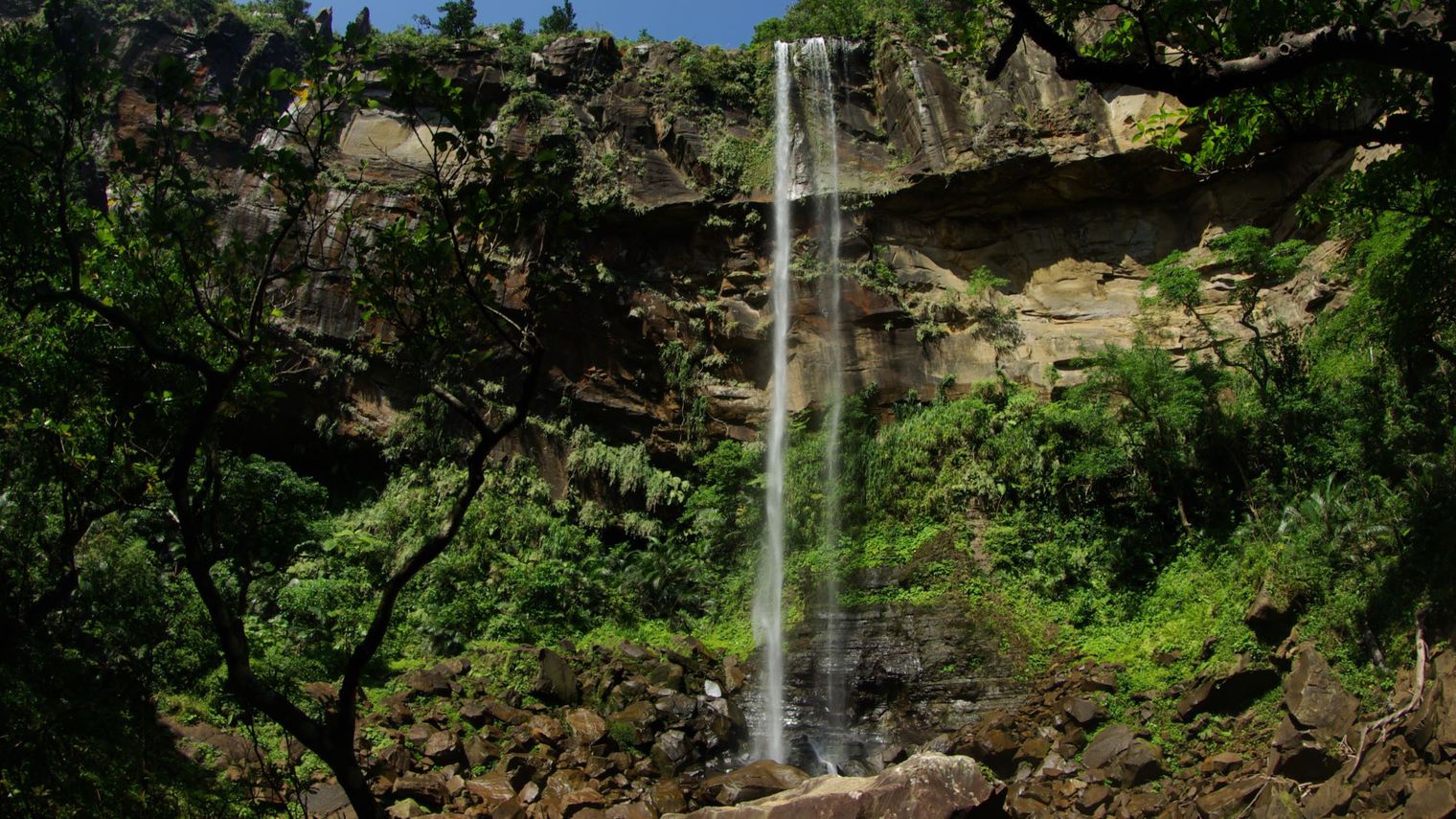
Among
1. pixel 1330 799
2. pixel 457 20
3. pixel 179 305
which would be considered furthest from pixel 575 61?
pixel 1330 799

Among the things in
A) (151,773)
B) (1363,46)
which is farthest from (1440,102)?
(151,773)

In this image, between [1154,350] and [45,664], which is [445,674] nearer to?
[45,664]

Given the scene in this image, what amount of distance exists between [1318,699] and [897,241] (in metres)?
13.0

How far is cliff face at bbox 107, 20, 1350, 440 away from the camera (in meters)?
18.5

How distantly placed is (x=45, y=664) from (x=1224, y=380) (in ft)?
50.4

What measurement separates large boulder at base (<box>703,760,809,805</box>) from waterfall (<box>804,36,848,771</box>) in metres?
2.01

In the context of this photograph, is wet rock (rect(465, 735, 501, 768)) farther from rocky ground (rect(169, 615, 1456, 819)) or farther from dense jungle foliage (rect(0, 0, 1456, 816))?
dense jungle foliage (rect(0, 0, 1456, 816))

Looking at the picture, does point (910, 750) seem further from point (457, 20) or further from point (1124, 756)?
point (457, 20)

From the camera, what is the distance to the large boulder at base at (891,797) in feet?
25.1

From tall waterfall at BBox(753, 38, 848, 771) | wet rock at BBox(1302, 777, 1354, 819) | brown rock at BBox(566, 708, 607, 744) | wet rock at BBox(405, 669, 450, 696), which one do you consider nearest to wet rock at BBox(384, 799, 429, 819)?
brown rock at BBox(566, 708, 607, 744)

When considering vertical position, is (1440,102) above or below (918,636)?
above

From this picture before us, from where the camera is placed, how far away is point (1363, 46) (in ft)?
18.6

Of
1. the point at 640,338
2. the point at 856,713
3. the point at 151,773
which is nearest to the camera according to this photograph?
the point at 151,773

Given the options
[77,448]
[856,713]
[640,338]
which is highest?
[640,338]
